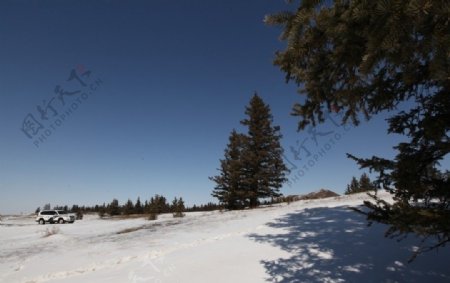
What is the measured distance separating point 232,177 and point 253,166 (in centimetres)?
229

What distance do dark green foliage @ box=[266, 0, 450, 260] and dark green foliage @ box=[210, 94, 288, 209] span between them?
2368cm

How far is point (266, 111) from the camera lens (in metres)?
32.2

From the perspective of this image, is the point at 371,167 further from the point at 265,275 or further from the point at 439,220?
the point at 265,275

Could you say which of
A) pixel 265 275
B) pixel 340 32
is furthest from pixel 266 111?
pixel 340 32

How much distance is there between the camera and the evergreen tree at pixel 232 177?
2947cm

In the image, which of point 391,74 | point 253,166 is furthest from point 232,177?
point 391,74

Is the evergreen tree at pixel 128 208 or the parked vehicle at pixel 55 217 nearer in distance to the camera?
the parked vehicle at pixel 55 217

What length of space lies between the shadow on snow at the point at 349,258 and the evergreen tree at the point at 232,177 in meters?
19.2

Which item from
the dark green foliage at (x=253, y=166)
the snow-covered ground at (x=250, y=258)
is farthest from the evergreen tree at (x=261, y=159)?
the snow-covered ground at (x=250, y=258)

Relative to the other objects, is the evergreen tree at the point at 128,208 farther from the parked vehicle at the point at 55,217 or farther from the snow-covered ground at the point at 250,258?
the snow-covered ground at the point at 250,258

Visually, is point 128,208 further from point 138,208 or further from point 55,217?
point 55,217

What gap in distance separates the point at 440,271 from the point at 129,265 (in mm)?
7049

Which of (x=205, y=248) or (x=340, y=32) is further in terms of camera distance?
(x=205, y=248)

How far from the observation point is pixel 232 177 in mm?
29453
